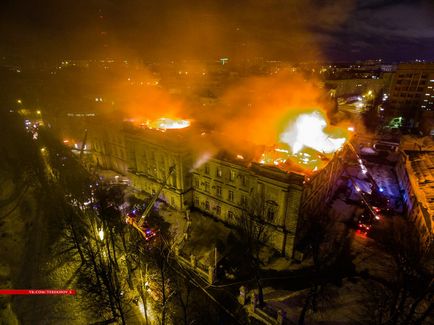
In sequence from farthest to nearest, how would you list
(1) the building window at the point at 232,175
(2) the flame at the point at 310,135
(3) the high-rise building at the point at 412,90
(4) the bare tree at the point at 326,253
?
(3) the high-rise building at the point at 412,90 → (2) the flame at the point at 310,135 → (1) the building window at the point at 232,175 → (4) the bare tree at the point at 326,253

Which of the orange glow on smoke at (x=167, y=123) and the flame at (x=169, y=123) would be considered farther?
the flame at (x=169, y=123)

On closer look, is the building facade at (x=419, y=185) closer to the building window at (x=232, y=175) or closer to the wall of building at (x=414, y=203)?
the wall of building at (x=414, y=203)

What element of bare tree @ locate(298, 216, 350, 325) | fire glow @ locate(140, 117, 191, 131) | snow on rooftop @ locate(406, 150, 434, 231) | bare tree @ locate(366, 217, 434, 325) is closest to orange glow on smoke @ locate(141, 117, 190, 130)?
fire glow @ locate(140, 117, 191, 131)

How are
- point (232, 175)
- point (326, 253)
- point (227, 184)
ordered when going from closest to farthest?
point (326, 253), point (232, 175), point (227, 184)

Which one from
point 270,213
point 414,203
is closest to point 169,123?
point 270,213

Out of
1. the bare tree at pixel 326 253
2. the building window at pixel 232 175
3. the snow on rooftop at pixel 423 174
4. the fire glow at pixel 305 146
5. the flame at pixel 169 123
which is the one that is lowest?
the bare tree at pixel 326 253

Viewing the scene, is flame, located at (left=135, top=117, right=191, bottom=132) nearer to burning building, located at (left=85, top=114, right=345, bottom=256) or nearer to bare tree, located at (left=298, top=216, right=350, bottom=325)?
burning building, located at (left=85, top=114, right=345, bottom=256)

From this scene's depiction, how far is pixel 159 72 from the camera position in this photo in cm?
8012

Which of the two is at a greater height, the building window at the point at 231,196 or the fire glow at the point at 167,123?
the fire glow at the point at 167,123

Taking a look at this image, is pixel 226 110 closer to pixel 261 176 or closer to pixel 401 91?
pixel 261 176

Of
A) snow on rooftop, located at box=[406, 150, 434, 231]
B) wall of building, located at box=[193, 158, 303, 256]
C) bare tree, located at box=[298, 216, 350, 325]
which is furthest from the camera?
snow on rooftop, located at box=[406, 150, 434, 231]

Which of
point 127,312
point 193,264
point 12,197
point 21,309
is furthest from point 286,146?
point 12,197

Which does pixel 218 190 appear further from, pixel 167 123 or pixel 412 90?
pixel 412 90

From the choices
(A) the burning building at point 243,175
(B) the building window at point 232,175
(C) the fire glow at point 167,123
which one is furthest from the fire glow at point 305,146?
(C) the fire glow at point 167,123
